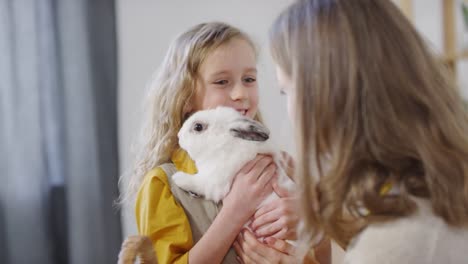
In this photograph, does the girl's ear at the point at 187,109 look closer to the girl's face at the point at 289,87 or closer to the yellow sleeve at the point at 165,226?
the yellow sleeve at the point at 165,226

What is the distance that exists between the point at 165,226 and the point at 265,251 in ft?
0.81

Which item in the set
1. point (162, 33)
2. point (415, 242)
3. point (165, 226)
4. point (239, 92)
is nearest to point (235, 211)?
point (165, 226)

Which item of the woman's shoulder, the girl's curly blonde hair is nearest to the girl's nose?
the girl's curly blonde hair

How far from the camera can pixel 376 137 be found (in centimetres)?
85

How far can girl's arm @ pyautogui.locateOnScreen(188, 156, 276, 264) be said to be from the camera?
3.74 ft

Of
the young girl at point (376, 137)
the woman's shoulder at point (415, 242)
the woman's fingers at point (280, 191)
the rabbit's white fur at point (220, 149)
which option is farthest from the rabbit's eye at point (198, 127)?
the woman's shoulder at point (415, 242)

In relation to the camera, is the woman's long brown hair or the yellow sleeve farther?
the yellow sleeve

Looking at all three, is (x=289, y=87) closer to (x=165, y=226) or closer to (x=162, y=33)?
(x=165, y=226)

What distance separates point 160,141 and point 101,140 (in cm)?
104

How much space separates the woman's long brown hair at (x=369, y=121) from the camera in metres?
0.84

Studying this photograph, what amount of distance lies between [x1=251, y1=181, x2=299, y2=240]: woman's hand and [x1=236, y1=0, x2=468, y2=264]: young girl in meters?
0.21

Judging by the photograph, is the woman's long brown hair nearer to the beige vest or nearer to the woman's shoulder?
the woman's shoulder

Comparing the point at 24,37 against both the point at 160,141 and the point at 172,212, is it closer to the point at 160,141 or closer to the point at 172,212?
the point at 160,141

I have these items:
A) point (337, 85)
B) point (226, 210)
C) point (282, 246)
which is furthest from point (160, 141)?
point (337, 85)
